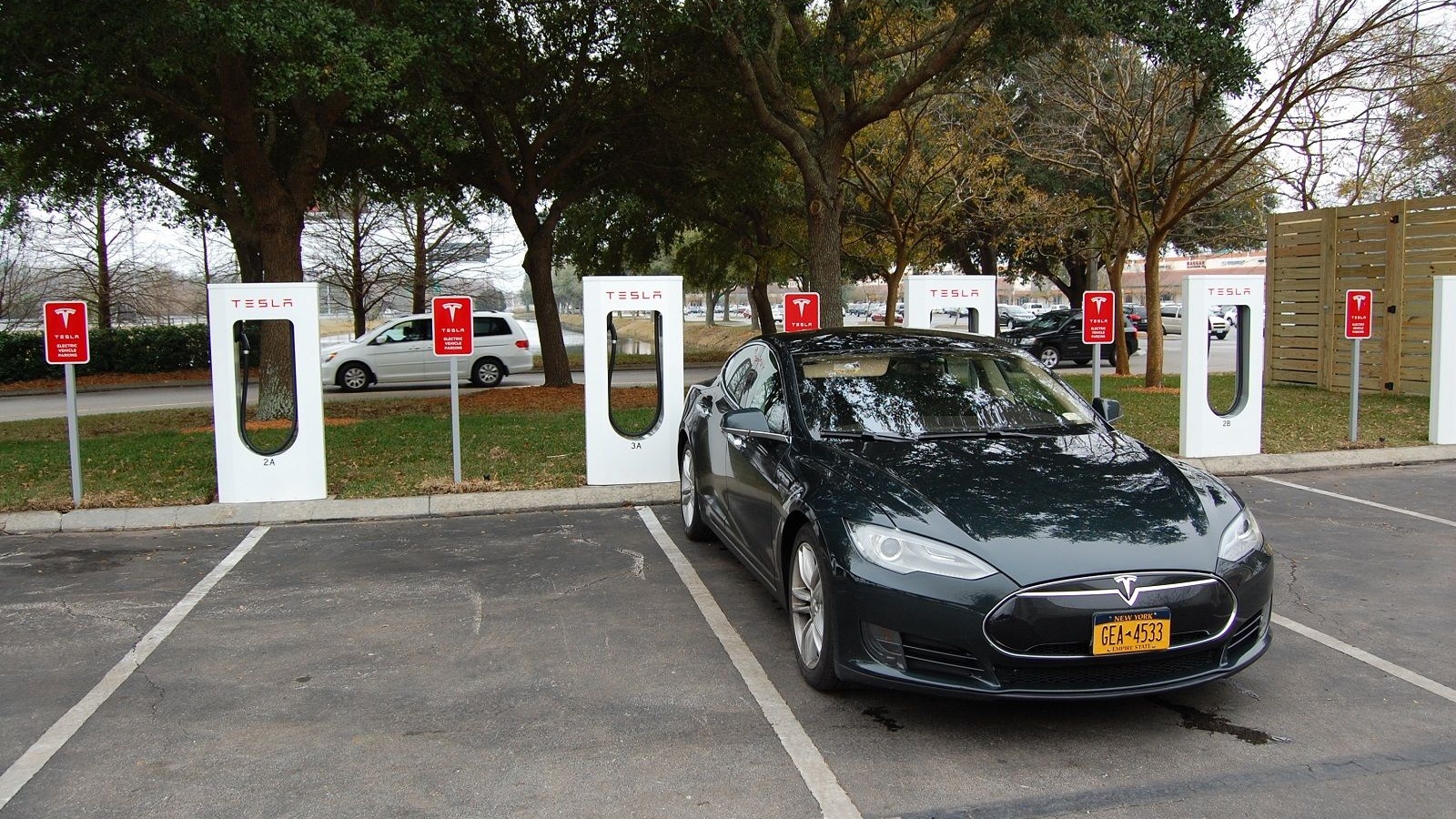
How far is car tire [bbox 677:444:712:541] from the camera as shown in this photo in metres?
7.09

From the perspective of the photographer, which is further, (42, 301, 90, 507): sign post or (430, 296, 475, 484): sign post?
(430, 296, 475, 484): sign post

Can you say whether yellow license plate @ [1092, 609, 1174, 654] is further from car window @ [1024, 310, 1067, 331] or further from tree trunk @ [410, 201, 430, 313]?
tree trunk @ [410, 201, 430, 313]

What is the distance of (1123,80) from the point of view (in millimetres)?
16203

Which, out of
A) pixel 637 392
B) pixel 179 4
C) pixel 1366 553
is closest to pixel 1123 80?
pixel 637 392

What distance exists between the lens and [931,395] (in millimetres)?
5551

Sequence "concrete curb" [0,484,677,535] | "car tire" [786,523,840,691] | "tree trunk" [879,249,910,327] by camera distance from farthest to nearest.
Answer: "tree trunk" [879,249,910,327], "concrete curb" [0,484,677,535], "car tire" [786,523,840,691]

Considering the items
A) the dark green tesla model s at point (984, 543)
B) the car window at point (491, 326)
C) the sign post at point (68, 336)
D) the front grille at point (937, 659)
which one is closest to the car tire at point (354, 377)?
the car window at point (491, 326)

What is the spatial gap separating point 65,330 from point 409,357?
13.3m

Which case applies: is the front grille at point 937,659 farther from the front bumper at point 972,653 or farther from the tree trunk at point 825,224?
the tree trunk at point 825,224

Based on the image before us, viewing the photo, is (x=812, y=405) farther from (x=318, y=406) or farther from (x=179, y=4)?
(x=179, y=4)

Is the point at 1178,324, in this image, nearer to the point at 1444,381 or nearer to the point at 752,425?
the point at 1444,381

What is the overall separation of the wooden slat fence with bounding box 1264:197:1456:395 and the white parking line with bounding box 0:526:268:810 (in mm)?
15437

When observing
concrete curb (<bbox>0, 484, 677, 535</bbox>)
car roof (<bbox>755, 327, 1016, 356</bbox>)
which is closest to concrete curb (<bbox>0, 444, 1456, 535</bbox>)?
concrete curb (<bbox>0, 484, 677, 535</bbox>)

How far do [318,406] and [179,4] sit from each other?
14.8 ft
